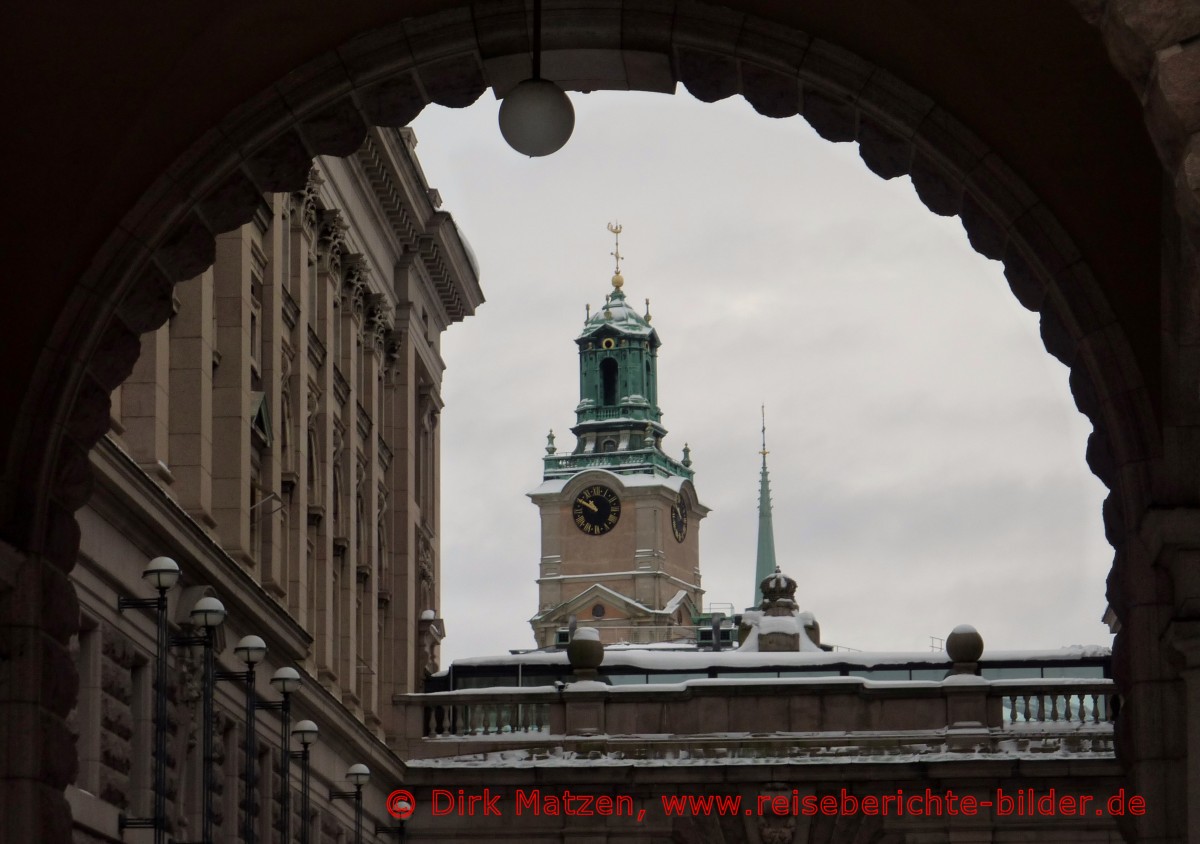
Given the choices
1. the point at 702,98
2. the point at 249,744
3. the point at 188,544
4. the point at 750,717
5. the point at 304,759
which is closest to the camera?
the point at 702,98

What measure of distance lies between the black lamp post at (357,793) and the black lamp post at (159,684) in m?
11.2

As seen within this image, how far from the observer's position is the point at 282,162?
17234 millimetres

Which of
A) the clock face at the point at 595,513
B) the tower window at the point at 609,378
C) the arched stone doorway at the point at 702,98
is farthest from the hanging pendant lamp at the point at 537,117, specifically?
the tower window at the point at 609,378

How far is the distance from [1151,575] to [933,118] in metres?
3.37

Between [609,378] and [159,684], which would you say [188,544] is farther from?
[609,378]

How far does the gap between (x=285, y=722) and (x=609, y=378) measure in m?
143

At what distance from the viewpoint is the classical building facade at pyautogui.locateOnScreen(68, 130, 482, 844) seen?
27188mm

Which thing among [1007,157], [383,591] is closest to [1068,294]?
[1007,157]

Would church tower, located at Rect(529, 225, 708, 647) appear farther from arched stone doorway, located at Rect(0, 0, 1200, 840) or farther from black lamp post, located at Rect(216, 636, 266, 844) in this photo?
arched stone doorway, located at Rect(0, 0, 1200, 840)

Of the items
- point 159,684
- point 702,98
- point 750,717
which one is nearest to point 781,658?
point 750,717

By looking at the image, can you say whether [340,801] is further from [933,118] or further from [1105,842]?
[933,118]

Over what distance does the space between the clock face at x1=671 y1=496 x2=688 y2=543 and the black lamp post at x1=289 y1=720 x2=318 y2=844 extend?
13417cm

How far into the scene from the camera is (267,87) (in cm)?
1703

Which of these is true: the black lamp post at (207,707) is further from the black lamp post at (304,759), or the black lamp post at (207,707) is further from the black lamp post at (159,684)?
the black lamp post at (304,759)
